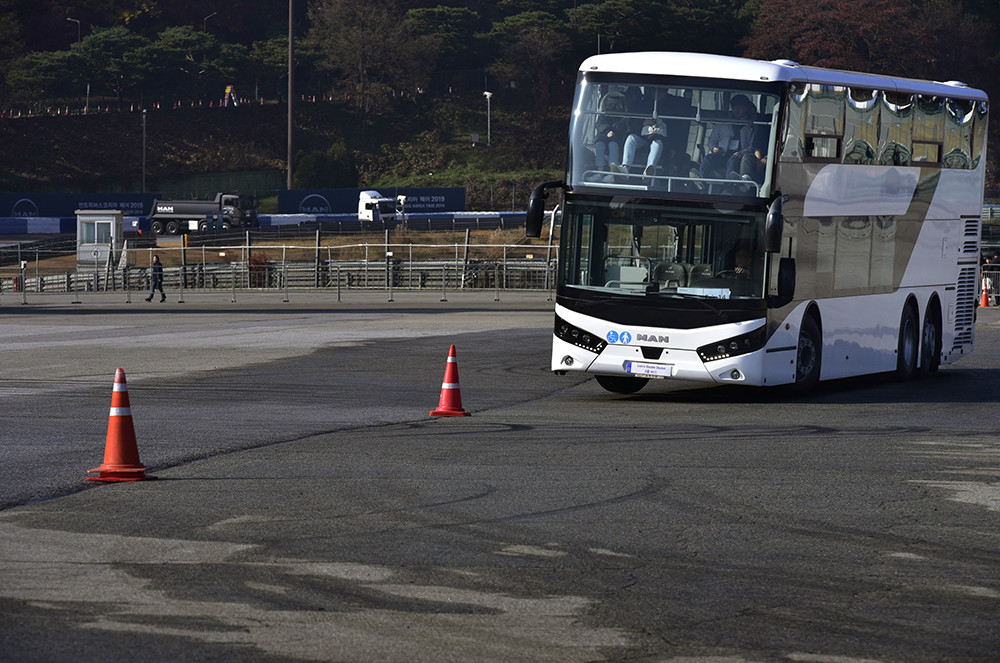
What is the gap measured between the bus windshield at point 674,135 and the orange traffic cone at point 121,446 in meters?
7.87

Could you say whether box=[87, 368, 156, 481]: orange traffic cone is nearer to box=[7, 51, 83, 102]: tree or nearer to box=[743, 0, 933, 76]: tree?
box=[743, 0, 933, 76]: tree

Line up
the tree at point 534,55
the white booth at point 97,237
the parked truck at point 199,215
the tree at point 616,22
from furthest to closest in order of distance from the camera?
the tree at point 534,55, the tree at point 616,22, the parked truck at point 199,215, the white booth at point 97,237

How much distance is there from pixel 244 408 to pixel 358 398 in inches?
68.8

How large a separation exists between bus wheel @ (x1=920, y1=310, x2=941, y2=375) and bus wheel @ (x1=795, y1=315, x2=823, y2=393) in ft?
11.8

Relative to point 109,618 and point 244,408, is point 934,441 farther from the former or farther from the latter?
point 109,618

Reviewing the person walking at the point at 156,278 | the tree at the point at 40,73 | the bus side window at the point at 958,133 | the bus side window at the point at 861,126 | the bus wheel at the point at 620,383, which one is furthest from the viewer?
the tree at the point at 40,73

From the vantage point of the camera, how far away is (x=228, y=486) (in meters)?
10.6

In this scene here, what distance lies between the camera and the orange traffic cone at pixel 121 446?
10837 millimetres

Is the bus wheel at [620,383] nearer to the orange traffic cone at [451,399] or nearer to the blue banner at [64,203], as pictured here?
the orange traffic cone at [451,399]

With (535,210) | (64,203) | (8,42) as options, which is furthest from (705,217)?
(8,42)

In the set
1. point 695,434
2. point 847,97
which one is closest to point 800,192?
point 847,97

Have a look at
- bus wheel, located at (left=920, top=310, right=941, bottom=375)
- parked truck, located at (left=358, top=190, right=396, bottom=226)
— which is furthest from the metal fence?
bus wheel, located at (left=920, top=310, right=941, bottom=375)

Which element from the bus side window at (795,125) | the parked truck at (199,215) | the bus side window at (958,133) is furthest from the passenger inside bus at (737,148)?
the parked truck at (199,215)

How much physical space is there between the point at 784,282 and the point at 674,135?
86.2 inches
